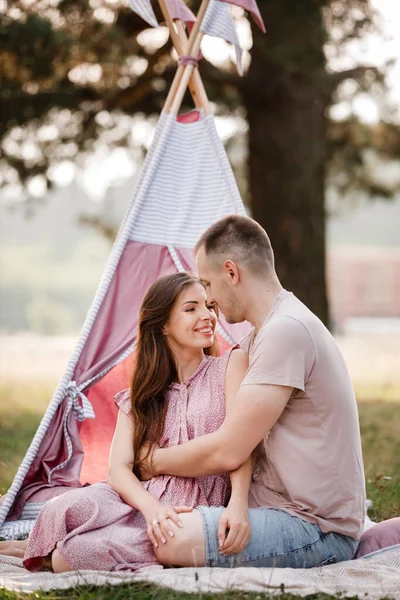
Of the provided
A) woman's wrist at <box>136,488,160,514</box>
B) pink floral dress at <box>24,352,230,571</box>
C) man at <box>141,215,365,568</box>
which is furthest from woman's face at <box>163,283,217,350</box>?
woman's wrist at <box>136,488,160,514</box>

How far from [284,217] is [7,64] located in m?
2.64

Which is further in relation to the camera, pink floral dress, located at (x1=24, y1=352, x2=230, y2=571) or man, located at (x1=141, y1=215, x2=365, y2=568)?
pink floral dress, located at (x1=24, y1=352, x2=230, y2=571)

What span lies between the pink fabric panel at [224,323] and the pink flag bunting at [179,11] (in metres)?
1.24

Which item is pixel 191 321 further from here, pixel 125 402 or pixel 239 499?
pixel 239 499

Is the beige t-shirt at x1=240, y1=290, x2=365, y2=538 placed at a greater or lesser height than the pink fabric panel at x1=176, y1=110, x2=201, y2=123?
lesser

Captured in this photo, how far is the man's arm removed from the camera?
2.64 m

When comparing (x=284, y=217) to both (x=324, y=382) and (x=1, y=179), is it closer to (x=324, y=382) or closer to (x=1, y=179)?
(x=1, y=179)

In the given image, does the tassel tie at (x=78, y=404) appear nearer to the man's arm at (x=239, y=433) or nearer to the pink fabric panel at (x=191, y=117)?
the man's arm at (x=239, y=433)

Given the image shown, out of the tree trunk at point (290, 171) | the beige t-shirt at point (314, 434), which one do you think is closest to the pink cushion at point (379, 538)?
the beige t-shirt at point (314, 434)

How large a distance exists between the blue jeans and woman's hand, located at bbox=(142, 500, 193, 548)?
0.26 feet

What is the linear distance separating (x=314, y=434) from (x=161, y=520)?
1.77 feet

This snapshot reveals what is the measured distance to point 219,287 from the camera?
113 inches

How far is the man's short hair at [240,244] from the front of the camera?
2.85 meters

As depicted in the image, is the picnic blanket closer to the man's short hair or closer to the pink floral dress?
the pink floral dress
